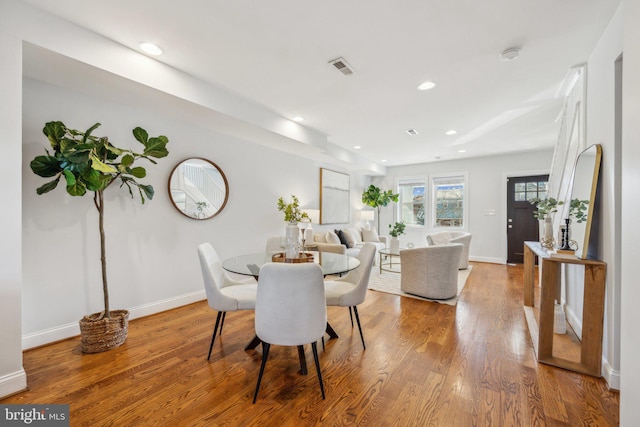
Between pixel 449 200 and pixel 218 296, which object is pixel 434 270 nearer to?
pixel 218 296

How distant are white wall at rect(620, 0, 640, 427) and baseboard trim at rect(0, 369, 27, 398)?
3.34m

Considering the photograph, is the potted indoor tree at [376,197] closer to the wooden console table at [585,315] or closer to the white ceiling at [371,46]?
the white ceiling at [371,46]

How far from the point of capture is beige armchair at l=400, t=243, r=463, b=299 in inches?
140

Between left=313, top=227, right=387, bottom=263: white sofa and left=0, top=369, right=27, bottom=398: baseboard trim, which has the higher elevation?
left=313, top=227, right=387, bottom=263: white sofa

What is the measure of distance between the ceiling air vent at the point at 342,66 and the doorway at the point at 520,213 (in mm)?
5490

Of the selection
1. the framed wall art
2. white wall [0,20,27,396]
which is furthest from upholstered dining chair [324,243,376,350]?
the framed wall art

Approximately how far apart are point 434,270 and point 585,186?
5.98 ft

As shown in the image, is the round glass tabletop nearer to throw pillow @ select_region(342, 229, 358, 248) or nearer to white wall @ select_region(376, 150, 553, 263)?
throw pillow @ select_region(342, 229, 358, 248)

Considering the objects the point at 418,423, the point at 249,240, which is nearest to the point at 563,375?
the point at 418,423

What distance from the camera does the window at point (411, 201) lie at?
7497mm

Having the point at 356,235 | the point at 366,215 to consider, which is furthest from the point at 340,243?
the point at 366,215

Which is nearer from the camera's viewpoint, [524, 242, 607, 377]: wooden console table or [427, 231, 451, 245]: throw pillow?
[524, 242, 607, 377]: wooden console table

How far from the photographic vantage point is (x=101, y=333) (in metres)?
2.30

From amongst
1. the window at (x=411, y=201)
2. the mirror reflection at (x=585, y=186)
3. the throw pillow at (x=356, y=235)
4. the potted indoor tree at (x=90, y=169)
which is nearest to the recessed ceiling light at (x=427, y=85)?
the mirror reflection at (x=585, y=186)
